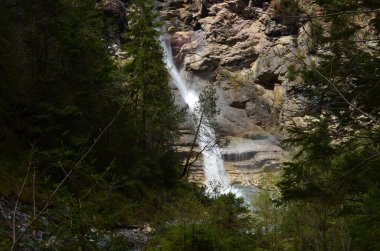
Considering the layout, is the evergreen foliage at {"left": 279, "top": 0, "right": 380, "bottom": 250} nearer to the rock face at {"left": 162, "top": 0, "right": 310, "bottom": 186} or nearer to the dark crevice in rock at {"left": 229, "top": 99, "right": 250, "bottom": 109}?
the rock face at {"left": 162, "top": 0, "right": 310, "bottom": 186}

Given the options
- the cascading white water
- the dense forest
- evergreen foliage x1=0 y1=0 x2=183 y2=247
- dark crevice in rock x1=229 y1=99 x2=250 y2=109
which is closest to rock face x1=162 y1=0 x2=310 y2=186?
dark crevice in rock x1=229 y1=99 x2=250 y2=109

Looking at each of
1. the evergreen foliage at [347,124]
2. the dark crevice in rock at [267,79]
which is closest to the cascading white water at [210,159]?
the dark crevice in rock at [267,79]

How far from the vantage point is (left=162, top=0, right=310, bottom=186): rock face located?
4409 cm

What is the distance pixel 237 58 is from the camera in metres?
48.5

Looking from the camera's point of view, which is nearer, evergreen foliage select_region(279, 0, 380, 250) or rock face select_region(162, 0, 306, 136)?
evergreen foliage select_region(279, 0, 380, 250)

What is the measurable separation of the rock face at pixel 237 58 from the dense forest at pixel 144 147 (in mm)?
17130

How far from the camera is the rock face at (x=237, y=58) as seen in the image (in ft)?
145

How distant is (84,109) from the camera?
16703 millimetres

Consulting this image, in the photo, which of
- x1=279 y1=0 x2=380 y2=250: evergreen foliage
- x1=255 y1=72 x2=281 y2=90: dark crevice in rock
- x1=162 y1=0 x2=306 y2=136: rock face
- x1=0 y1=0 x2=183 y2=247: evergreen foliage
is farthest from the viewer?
x1=255 y1=72 x2=281 y2=90: dark crevice in rock

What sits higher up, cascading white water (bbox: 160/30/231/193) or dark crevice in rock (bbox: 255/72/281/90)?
dark crevice in rock (bbox: 255/72/281/90)

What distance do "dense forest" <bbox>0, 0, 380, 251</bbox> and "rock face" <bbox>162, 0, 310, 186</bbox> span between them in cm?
1713

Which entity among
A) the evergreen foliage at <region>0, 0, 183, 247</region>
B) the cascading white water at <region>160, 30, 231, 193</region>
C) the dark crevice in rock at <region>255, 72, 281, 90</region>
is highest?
the evergreen foliage at <region>0, 0, 183, 247</region>

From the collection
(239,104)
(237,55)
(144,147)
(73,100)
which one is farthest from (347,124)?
(237,55)

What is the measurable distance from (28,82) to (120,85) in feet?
26.1
